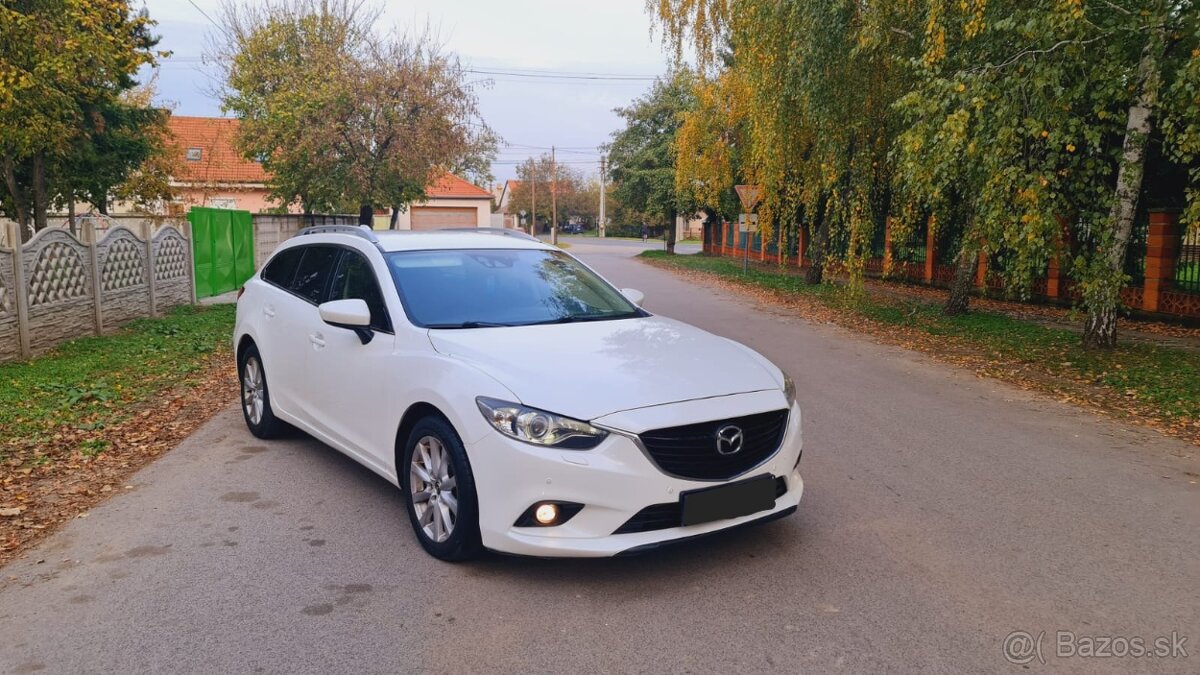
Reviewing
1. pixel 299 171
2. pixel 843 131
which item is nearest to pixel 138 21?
pixel 299 171

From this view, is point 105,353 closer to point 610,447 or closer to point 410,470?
point 410,470

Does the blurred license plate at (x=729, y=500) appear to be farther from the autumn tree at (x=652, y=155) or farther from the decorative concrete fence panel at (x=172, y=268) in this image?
the autumn tree at (x=652, y=155)

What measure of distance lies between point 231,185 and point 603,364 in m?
40.5

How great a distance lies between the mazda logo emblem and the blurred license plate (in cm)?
16

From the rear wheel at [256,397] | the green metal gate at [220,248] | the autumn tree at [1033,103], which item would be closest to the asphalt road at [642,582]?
the rear wheel at [256,397]

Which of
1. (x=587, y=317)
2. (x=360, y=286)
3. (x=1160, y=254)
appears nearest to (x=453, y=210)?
(x=1160, y=254)

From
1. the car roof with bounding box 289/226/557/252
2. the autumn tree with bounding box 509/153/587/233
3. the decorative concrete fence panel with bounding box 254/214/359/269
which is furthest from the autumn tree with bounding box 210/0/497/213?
the autumn tree with bounding box 509/153/587/233

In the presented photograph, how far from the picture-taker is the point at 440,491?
434 cm

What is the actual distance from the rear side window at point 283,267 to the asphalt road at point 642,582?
136 cm

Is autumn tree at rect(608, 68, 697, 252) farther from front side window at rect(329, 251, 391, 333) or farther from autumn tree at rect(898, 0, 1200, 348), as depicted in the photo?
front side window at rect(329, 251, 391, 333)

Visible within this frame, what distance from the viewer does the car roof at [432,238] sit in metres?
5.62

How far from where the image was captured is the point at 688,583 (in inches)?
160

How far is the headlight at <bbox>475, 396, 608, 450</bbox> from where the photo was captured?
3832mm

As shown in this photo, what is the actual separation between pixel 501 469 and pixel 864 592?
1.74 m
